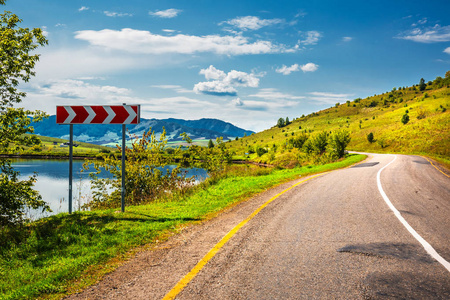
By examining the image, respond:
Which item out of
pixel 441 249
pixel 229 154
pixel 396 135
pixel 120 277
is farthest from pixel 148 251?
pixel 396 135

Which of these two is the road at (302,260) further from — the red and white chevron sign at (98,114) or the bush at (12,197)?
the bush at (12,197)

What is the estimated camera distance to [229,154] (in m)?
22.2

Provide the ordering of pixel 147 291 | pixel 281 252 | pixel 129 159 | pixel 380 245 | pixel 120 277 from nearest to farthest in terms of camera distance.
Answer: pixel 147 291
pixel 120 277
pixel 281 252
pixel 380 245
pixel 129 159

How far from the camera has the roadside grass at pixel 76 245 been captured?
13.1 feet

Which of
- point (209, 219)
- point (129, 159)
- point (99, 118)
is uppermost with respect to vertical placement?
point (99, 118)

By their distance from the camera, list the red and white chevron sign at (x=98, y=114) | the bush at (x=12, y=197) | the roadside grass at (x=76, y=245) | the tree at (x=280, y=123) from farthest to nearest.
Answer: the tree at (x=280, y=123) < the bush at (x=12, y=197) < the red and white chevron sign at (x=98, y=114) < the roadside grass at (x=76, y=245)

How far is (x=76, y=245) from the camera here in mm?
5453

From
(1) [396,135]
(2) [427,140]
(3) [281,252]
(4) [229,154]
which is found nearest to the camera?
(3) [281,252]

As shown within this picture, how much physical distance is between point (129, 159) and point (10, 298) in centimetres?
990

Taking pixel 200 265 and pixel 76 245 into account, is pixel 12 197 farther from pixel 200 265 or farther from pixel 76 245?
pixel 200 265

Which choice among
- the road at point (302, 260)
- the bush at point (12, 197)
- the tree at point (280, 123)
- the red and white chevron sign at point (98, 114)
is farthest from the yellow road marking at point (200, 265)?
the tree at point (280, 123)

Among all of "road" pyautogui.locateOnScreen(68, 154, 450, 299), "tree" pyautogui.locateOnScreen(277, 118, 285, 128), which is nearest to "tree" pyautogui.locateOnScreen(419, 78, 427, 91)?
"tree" pyautogui.locateOnScreen(277, 118, 285, 128)

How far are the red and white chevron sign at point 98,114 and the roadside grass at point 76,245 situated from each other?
2.51 m

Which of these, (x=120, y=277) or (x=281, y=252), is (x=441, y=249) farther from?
(x=120, y=277)
